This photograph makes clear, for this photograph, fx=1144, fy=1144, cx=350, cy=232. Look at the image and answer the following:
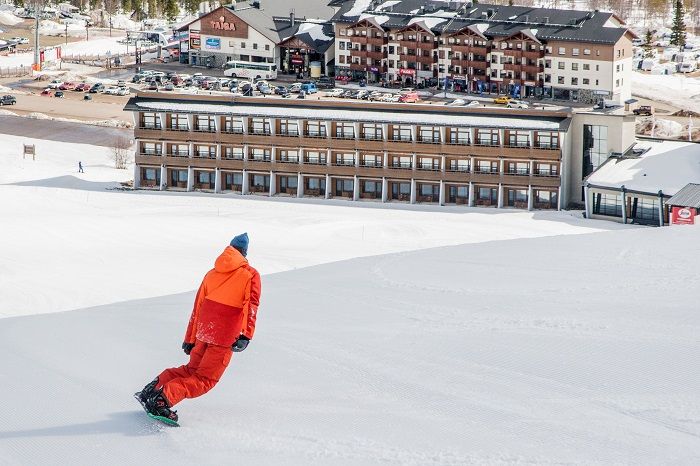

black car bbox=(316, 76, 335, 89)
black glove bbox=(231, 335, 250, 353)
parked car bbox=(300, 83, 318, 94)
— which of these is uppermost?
black car bbox=(316, 76, 335, 89)

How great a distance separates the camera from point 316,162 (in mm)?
49406

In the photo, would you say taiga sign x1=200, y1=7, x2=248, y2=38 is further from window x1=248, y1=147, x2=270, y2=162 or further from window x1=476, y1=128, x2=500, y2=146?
window x1=476, y1=128, x2=500, y2=146

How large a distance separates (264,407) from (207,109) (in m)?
42.8

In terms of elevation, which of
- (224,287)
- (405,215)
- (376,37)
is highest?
(376,37)

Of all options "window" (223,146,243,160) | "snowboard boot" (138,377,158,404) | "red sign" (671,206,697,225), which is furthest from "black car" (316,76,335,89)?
"snowboard boot" (138,377,158,404)

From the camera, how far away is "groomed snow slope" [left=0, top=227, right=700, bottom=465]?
7980mm

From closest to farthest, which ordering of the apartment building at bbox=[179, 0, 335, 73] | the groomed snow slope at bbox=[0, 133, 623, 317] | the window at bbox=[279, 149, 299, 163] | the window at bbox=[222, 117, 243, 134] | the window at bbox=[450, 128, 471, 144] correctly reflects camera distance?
1. the groomed snow slope at bbox=[0, 133, 623, 317]
2. the window at bbox=[450, 128, 471, 144]
3. the window at bbox=[279, 149, 299, 163]
4. the window at bbox=[222, 117, 243, 134]
5. the apartment building at bbox=[179, 0, 335, 73]

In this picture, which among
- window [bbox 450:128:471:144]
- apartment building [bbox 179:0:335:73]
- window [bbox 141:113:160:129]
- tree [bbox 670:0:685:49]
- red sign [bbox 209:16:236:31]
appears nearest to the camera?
window [bbox 450:128:471:144]

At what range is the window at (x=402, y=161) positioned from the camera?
4858cm

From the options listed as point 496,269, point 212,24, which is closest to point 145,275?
point 496,269

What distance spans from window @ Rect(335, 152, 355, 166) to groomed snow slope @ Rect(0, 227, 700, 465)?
113 feet

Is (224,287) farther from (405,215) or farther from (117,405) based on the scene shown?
(405,215)

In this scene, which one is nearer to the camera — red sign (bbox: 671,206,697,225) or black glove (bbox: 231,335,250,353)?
black glove (bbox: 231,335,250,353)

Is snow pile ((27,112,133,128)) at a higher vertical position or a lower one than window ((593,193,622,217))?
higher
